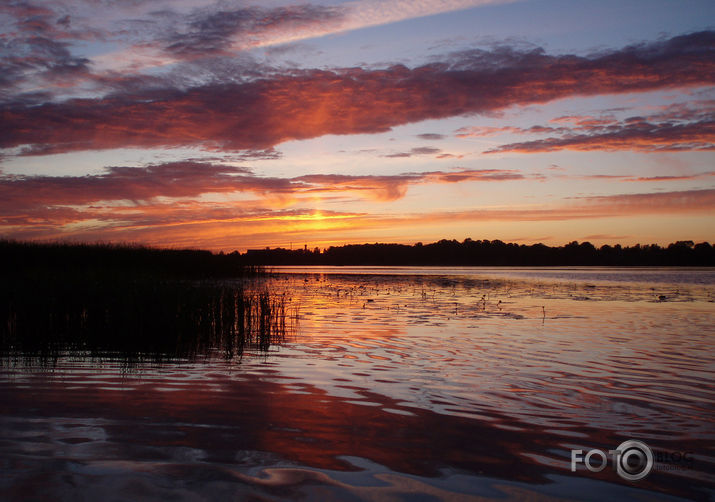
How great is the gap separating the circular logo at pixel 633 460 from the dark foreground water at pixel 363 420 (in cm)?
9

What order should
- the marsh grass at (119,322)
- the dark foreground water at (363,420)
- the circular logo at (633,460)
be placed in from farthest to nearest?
the marsh grass at (119,322) → the circular logo at (633,460) → the dark foreground water at (363,420)

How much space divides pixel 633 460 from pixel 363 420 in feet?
10.1

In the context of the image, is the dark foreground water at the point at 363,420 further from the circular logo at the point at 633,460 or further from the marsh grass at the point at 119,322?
the marsh grass at the point at 119,322

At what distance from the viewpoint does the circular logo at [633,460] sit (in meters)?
5.11

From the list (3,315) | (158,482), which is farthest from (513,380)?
(3,315)

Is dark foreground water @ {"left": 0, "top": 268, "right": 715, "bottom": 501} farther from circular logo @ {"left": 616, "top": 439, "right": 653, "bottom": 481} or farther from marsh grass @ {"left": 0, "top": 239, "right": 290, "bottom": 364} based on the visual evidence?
marsh grass @ {"left": 0, "top": 239, "right": 290, "bottom": 364}

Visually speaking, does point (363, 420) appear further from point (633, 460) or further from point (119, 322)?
point (119, 322)

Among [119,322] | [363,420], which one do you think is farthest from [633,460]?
[119,322]

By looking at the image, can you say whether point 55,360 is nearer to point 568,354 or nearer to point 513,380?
point 513,380

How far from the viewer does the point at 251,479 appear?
4.84 meters

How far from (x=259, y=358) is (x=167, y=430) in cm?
516

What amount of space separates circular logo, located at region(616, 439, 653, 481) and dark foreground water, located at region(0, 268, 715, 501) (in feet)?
0.29

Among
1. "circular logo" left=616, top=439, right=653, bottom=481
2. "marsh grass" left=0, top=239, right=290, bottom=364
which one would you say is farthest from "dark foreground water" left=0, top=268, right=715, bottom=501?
"marsh grass" left=0, top=239, right=290, bottom=364

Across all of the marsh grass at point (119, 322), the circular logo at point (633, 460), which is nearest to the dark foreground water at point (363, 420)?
the circular logo at point (633, 460)
